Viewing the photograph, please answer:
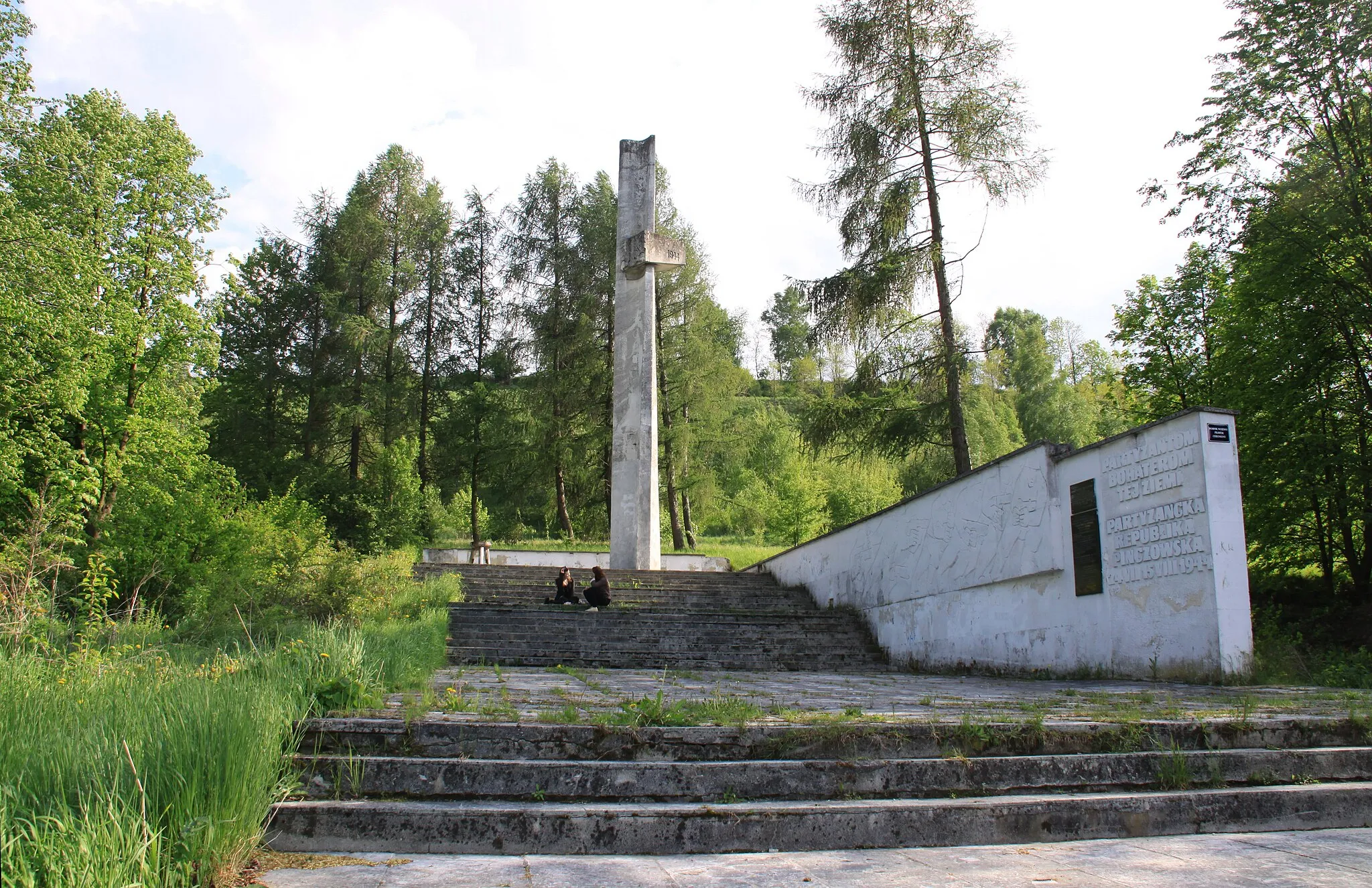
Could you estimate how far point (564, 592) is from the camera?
1625 cm

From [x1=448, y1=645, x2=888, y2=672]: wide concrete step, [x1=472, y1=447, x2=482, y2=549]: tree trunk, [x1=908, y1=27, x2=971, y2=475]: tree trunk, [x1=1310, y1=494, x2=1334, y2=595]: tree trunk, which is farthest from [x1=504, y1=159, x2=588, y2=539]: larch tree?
[x1=1310, y1=494, x2=1334, y2=595]: tree trunk

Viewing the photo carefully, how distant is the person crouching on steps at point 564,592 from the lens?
16.2 metres

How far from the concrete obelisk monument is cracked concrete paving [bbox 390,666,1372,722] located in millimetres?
10879

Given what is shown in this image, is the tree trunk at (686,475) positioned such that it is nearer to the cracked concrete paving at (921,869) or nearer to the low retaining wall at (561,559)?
the low retaining wall at (561,559)

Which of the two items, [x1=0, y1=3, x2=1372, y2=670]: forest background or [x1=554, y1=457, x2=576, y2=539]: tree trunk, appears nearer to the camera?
[x1=0, y1=3, x2=1372, y2=670]: forest background

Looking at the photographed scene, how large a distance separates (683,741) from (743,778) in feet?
1.44

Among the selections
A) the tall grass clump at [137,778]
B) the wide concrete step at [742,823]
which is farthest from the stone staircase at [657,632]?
the wide concrete step at [742,823]

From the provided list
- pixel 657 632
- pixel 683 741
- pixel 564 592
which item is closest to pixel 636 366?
pixel 564 592

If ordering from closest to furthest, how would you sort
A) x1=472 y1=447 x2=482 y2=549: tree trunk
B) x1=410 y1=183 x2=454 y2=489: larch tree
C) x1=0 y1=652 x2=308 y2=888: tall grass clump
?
x1=0 y1=652 x2=308 y2=888: tall grass clump, x1=472 y1=447 x2=482 y2=549: tree trunk, x1=410 y1=183 x2=454 y2=489: larch tree

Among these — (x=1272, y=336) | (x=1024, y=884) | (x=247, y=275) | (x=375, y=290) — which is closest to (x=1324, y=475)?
(x=1272, y=336)

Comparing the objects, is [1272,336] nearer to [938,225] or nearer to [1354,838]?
[938,225]

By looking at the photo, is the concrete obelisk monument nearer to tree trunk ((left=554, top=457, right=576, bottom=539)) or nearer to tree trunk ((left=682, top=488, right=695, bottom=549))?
tree trunk ((left=682, top=488, right=695, bottom=549))

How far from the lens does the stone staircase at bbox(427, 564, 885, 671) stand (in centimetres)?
1293

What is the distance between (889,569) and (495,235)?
30317 mm
